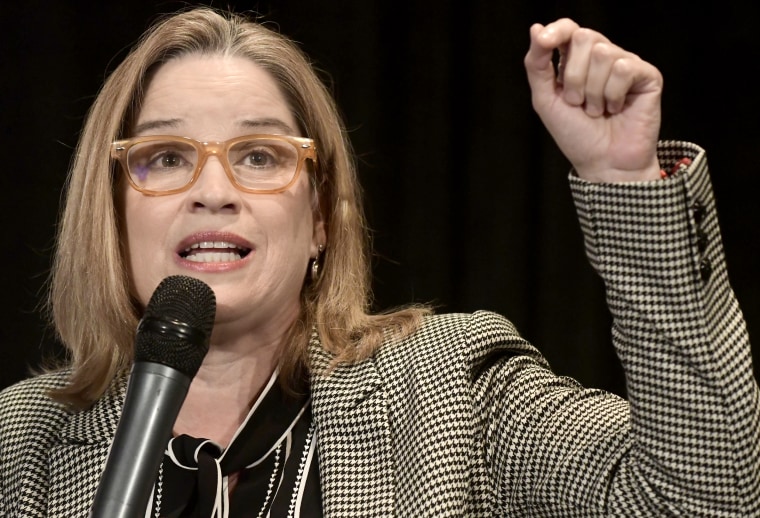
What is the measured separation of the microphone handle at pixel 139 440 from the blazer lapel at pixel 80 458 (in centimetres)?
75

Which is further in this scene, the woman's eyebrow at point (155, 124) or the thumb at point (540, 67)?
the woman's eyebrow at point (155, 124)

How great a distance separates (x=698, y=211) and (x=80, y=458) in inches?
44.4

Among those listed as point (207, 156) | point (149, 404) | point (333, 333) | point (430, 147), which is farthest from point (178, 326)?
point (430, 147)

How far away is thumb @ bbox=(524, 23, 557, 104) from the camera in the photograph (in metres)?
1.19

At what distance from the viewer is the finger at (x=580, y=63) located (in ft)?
3.83

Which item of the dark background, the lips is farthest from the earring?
the dark background

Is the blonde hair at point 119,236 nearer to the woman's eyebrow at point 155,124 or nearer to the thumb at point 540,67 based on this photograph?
the woman's eyebrow at point 155,124

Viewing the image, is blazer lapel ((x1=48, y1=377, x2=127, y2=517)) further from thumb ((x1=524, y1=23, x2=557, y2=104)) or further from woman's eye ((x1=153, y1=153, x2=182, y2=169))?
thumb ((x1=524, y1=23, x2=557, y2=104))

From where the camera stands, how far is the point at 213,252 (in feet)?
5.36

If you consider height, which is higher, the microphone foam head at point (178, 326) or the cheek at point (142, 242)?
the cheek at point (142, 242)

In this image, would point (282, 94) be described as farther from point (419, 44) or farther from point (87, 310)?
point (419, 44)

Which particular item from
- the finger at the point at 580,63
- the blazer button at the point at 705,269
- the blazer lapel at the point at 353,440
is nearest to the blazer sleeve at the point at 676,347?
the blazer button at the point at 705,269

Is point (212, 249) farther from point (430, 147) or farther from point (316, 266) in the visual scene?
point (430, 147)

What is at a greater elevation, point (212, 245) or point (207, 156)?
point (207, 156)
